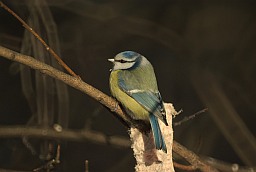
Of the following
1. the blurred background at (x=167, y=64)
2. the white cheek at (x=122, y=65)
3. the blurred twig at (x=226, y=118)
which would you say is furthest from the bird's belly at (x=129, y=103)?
the blurred twig at (x=226, y=118)

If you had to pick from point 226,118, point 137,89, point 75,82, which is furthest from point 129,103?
point 226,118

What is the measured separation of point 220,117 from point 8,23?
55.5 inches

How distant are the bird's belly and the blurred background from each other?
1129mm

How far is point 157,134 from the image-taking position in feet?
7.44

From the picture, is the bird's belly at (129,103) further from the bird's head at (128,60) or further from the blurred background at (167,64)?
the blurred background at (167,64)

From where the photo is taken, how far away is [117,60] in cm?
279

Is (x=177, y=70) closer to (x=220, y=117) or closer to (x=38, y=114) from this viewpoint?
(x=220, y=117)

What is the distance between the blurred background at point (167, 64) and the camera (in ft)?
12.8

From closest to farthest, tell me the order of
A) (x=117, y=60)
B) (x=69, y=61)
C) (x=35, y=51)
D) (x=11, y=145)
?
(x=117, y=60) < (x=35, y=51) < (x=11, y=145) < (x=69, y=61)

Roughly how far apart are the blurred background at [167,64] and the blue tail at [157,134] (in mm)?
1396

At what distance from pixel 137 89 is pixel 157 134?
0.37 meters

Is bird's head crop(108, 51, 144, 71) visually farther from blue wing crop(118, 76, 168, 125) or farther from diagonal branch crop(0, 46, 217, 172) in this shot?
diagonal branch crop(0, 46, 217, 172)

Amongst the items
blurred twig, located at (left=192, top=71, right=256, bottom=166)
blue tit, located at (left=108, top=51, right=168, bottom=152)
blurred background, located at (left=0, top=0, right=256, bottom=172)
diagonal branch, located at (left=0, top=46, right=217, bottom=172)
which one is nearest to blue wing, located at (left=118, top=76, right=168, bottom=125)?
blue tit, located at (left=108, top=51, right=168, bottom=152)

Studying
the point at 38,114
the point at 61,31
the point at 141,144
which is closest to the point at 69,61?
the point at 61,31
